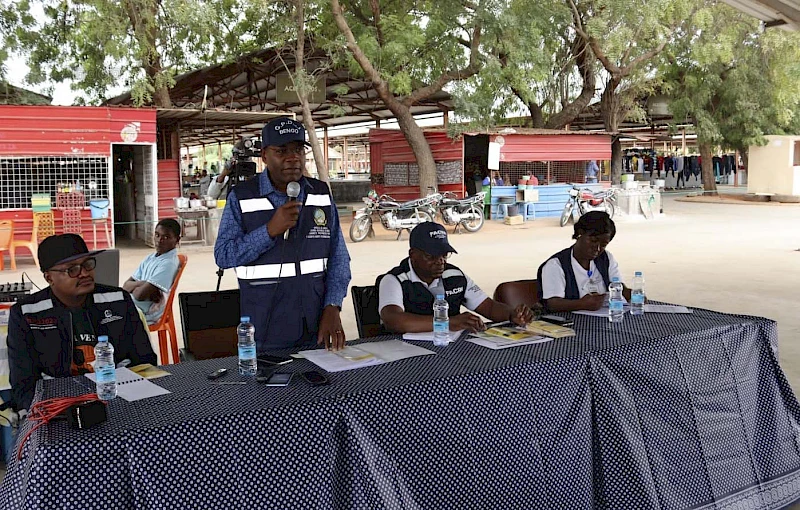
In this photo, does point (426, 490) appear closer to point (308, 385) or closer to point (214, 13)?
point (308, 385)

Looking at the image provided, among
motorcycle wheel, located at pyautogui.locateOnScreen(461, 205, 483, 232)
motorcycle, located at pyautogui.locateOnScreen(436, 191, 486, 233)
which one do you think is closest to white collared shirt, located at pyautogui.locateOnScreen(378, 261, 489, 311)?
motorcycle, located at pyautogui.locateOnScreen(436, 191, 486, 233)

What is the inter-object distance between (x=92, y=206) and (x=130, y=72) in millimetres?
4413

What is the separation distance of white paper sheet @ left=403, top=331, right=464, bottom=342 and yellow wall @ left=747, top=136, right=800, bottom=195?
85.9ft

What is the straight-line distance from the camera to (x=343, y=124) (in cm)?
3041

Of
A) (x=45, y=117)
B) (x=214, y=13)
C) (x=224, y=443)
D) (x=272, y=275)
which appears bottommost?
(x=224, y=443)

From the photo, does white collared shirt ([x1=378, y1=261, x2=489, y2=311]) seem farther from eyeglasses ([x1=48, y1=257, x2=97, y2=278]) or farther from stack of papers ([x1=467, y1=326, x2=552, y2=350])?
eyeglasses ([x1=48, y1=257, x2=97, y2=278])

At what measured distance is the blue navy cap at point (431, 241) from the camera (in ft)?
11.5

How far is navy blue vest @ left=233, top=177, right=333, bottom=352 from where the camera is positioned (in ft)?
10.4

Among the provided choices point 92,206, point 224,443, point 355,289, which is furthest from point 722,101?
point 224,443

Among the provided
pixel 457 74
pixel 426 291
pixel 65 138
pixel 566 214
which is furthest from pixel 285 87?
pixel 426 291

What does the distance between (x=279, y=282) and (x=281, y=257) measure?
11 cm

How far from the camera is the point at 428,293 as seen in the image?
3691 mm

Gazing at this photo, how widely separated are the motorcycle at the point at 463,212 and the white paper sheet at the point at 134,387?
13948 millimetres

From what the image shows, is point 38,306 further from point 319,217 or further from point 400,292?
point 400,292
